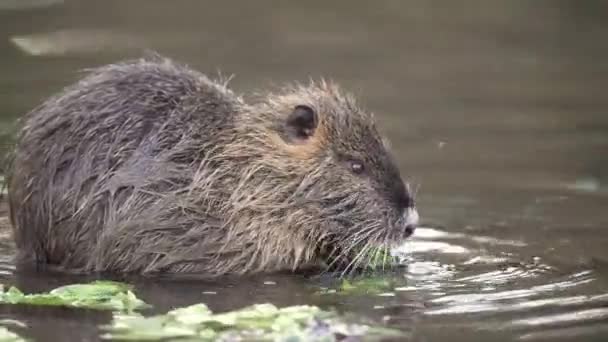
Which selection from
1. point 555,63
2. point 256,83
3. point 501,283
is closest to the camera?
point 501,283

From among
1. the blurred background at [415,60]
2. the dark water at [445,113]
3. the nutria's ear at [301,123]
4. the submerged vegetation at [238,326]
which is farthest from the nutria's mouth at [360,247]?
the blurred background at [415,60]

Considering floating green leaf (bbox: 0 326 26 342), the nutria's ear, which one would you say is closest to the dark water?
floating green leaf (bbox: 0 326 26 342)

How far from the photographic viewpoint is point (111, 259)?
19.2 ft

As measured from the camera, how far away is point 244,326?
15.7 ft

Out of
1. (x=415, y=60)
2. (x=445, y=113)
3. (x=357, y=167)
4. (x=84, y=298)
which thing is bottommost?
(x=84, y=298)

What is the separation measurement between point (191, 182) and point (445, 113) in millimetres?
3294

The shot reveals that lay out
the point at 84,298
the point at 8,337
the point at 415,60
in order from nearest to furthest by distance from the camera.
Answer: the point at 8,337 → the point at 84,298 → the point at 415,60

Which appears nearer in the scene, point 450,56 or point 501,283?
point 501,283

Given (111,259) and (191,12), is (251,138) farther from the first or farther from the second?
(191,12)

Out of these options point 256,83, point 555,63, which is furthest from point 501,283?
point 555,63

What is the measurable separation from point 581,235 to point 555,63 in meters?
3.98

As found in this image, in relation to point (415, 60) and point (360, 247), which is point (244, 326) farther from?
point (415, 60)

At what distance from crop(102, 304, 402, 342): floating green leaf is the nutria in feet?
2.87

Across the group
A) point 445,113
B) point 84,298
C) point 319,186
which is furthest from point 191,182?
point 445,113
